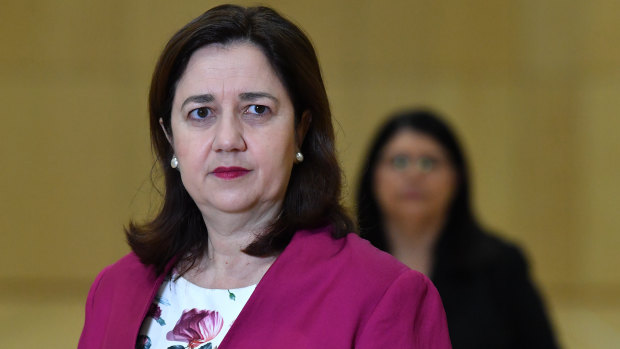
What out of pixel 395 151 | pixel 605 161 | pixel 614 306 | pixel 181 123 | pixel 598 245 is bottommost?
pixel 614 306

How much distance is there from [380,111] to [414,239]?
8.87ft

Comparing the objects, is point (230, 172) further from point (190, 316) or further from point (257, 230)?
point (190, 316)

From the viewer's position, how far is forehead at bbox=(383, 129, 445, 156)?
3.74 meters

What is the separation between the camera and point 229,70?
1.66m

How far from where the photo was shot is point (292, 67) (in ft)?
5.59

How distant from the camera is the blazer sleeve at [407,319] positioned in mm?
1503

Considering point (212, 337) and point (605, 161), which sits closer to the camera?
point (212, 337)

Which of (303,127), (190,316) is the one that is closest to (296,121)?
(303,127)

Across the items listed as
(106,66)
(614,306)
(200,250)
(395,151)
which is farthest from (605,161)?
(200,250)

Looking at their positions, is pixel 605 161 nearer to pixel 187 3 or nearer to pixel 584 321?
pixel 584 321

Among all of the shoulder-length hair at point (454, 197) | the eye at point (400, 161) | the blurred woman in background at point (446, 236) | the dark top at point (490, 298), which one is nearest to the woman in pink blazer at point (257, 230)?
the blurred woman in background at point (446, 236)

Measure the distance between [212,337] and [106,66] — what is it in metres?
4.65

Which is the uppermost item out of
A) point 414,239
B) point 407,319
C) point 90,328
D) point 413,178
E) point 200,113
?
point 200,113

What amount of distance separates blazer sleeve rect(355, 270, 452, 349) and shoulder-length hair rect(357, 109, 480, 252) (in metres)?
1.95
